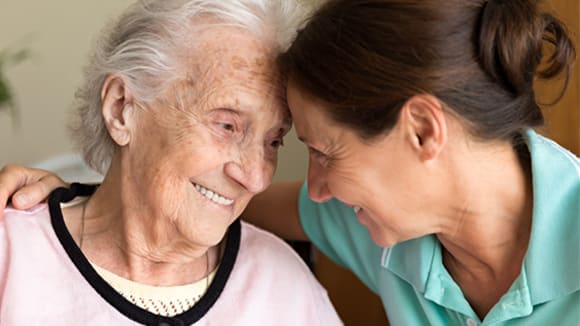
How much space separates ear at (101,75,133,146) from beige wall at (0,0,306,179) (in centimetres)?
100

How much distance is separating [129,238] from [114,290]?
118 mm

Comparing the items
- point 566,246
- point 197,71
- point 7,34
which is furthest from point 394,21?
point 7,34

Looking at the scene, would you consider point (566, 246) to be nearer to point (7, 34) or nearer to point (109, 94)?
point (109, 94)

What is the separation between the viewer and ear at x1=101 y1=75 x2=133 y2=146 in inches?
57.6

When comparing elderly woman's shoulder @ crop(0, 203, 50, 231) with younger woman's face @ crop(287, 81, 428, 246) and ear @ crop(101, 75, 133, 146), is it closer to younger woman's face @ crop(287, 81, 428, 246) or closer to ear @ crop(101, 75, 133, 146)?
ear @ crop(101, 75, 133, 146)

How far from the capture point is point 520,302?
140cm

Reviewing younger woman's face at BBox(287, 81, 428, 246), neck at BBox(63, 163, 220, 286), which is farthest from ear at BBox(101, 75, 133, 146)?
younger woman's face at BBox(287, 81, 428, 246)

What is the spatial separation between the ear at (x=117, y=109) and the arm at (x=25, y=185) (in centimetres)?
20

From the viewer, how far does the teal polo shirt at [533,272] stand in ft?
4.53

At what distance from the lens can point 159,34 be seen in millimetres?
1443

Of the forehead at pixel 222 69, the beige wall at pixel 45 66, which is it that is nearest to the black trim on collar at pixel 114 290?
the forehead at pixel 222 69

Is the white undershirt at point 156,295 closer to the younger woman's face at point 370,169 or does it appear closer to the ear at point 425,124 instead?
the younger woman's face at point 370,169

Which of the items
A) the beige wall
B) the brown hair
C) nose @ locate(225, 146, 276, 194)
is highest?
the brown hair

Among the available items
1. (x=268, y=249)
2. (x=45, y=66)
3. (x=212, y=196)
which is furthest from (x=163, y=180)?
(x=45, y=66)
